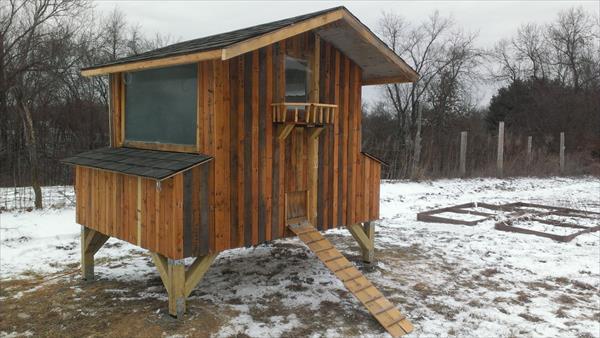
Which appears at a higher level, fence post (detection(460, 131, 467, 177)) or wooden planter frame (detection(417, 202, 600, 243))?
fence post (detection(460, 131, 467, 177))

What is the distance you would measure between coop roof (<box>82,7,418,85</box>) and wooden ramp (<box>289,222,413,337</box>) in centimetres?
216

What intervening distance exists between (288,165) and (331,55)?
1506 millimetres

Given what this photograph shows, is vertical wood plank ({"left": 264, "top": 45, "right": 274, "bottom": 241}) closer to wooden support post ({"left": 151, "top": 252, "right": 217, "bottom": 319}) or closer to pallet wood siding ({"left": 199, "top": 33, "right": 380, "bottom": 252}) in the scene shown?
pallet wood siding ({"left": 199, "top": 33, "right": 380, "bottom": 252})

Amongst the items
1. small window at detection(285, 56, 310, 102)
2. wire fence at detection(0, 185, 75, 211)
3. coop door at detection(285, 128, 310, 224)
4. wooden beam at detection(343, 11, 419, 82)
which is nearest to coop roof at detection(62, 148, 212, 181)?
coop door at detection(285, 128, 310, 224)

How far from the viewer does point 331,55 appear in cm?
576

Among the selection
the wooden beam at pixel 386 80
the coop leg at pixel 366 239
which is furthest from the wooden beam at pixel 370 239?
the wooden beam at pixel 386 80

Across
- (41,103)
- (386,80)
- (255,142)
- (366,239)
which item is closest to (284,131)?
(255,142)

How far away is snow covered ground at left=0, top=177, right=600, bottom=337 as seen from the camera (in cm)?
462

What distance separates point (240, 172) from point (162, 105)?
Result: 3.91 feet

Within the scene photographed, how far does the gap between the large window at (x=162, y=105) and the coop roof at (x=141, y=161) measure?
0.21m

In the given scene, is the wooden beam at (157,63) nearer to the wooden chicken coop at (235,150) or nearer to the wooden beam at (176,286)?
the wooden chicken coop at (235,150)

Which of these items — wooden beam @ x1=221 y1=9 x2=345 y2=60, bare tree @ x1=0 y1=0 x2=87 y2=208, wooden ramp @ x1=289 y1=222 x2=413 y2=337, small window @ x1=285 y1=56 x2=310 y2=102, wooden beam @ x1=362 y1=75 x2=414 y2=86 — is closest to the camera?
wooden beam @ x1=221 y1=9 x2=345 y2=60

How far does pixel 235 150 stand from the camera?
4785mm

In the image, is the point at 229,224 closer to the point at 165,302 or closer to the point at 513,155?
the point at 165,302
